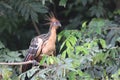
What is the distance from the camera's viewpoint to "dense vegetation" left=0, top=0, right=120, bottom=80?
4250 millimetres

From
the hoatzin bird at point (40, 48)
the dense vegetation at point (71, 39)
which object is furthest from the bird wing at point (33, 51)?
the dense vegetation at point (71, 39)

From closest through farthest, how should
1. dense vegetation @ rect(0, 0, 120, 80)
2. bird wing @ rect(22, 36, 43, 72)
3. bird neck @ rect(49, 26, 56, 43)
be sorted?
dense vegetation @ rect(0, 0, 120, 80), bird wing @ rect(22, 36, 43, 72), bird neck @ rect(49, 26, 56, 43)

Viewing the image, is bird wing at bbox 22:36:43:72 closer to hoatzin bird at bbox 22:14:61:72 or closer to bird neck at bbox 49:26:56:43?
hoatzin bird at bbox 22:14:61:72

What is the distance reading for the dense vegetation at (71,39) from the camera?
4.25 metres

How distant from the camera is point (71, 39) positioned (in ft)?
14.7

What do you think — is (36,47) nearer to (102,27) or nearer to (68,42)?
(68,42)

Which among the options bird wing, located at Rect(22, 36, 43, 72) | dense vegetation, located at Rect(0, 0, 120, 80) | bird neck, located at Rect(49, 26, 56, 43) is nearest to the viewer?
dense vegetation, located at Rect(0, 0, 120, 80)

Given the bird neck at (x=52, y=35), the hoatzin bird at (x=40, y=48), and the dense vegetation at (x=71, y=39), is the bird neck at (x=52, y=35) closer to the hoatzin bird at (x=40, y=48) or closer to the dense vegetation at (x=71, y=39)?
the hoatzin bird at (x=40, y=48)

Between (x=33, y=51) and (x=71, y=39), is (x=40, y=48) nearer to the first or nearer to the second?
(x=33, y=51)

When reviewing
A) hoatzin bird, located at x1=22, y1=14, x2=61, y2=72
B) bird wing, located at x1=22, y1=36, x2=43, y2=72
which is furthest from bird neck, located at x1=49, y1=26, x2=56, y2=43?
bird wing, located at x1=22, y1=36, x2=43, y2=72

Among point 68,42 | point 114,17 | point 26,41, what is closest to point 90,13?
point 114,17

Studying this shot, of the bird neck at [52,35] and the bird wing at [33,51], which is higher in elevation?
the bird neck at [52,35]

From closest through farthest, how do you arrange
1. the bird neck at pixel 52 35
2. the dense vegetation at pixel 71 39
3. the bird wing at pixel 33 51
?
the dense vegetation at pixel 71 39 → the bird wing at pixel 33 51 → the bird neck at pixel 52 35

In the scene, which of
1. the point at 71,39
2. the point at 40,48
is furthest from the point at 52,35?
the point at 71,39
